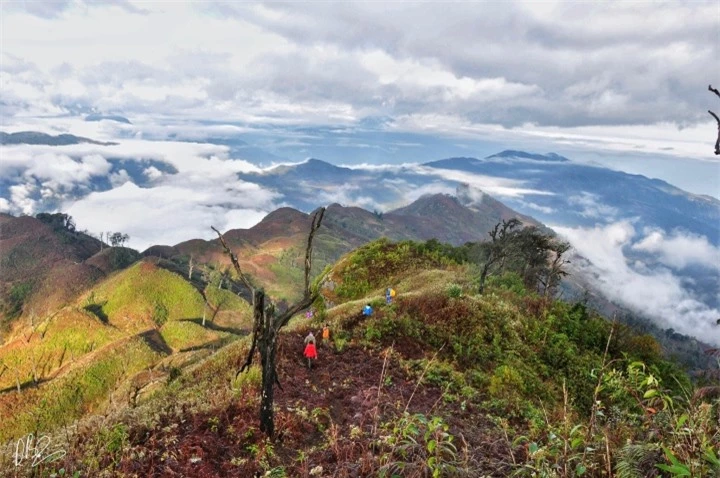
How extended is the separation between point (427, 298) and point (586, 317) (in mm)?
8329

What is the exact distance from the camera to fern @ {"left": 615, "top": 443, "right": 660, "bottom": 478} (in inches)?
183

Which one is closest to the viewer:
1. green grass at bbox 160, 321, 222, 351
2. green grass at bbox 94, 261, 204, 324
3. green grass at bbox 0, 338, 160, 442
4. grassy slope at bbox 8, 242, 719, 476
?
grassy slope at bbox 8, 242, 719, 476

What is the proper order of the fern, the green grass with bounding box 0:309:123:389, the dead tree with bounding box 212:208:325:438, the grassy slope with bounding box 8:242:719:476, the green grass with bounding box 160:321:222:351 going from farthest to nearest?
1. the green grass with bounding box 160:321:222:351
2. the green grass with bounding box 0:309:123:389
3. the dead tree with bounding box 212:208:325:438
4. the grassy slope with bounding box 8:242:719:476
5. the fern

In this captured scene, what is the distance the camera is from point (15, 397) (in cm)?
6656

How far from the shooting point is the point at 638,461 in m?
4.80

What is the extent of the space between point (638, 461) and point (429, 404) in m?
9.03

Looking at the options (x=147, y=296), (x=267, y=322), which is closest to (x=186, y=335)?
(x=147, y=296)

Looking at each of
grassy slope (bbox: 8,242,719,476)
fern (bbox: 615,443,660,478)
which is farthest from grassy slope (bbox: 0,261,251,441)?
fern (bbox: 615,443,660,478)

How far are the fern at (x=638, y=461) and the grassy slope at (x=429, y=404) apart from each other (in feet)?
0.07

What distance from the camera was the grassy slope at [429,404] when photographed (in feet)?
18.8

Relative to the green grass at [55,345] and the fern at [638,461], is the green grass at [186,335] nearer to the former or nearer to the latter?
the green grass at [55,345]

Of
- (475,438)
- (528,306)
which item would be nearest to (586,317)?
(528,306)

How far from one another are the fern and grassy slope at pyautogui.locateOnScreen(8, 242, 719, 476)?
20 millimetres

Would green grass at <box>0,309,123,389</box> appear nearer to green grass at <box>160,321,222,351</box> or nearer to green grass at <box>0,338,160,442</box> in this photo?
green grass at <box>160,321,222,351</box>
